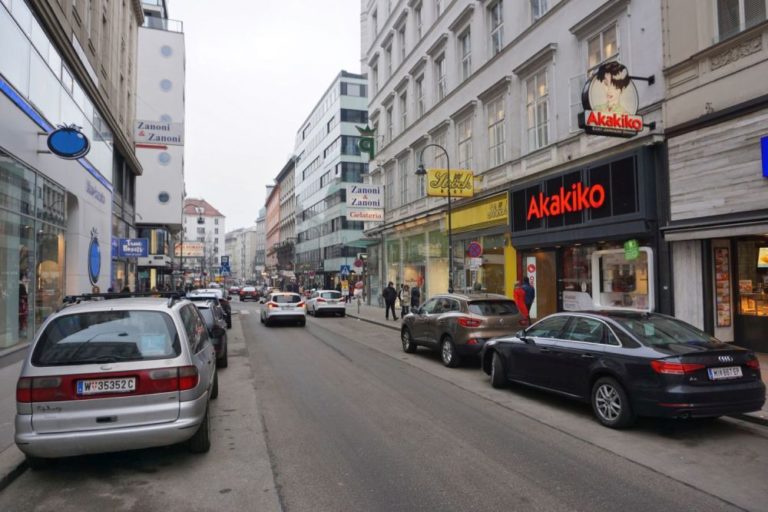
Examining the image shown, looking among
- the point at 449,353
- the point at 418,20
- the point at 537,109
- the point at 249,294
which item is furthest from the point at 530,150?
the point at 249,294

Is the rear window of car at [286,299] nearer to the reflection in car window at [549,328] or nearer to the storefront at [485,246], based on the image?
the storefront at [485,246]

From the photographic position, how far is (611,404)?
6.52 m

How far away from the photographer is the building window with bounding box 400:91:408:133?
3103 cm

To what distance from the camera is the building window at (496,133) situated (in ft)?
65.9

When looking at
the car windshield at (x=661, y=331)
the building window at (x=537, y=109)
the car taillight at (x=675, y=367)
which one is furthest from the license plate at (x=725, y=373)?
the building window at (x=537, y=109)

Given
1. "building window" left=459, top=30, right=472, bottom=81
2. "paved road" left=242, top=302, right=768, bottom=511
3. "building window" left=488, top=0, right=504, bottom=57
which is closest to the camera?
"paved road" left=242, top=302, right=768, bottom=511

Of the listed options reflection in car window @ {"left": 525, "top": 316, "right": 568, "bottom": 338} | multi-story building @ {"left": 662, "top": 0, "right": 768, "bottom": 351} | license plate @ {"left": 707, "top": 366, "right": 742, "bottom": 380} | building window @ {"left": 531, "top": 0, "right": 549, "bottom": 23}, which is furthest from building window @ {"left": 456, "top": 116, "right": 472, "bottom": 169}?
license plate @ {"left": 707, "top": 366, "right": 742, "bottom": 380}

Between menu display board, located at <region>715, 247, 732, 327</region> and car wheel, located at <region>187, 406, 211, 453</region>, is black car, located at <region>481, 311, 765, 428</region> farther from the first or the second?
menu display board, located at <region>715, 247, 732, 327</region>

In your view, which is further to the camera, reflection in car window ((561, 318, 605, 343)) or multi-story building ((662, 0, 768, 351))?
multi-story building ((662, 0, 768, 351))

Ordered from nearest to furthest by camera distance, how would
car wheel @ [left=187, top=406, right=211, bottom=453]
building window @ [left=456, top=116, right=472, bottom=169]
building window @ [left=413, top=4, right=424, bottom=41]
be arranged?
1. car wheel @ [left=187, top=406, right=211, bottom=453]
2. building window @ [left=456, top=116, right=472, bottom=169]
3. building window @ [left=413, top=4, right=424, bottom=41]

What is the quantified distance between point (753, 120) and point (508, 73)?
10.2 meters

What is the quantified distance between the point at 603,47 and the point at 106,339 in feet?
48.9

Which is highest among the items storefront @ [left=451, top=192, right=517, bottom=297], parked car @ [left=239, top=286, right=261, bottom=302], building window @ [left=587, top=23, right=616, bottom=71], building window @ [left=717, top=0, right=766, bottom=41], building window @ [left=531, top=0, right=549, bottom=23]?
building window @ [left=531, top=0, right=549, bottom=23]

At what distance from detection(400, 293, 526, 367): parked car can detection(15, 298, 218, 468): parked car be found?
6.58 meters
